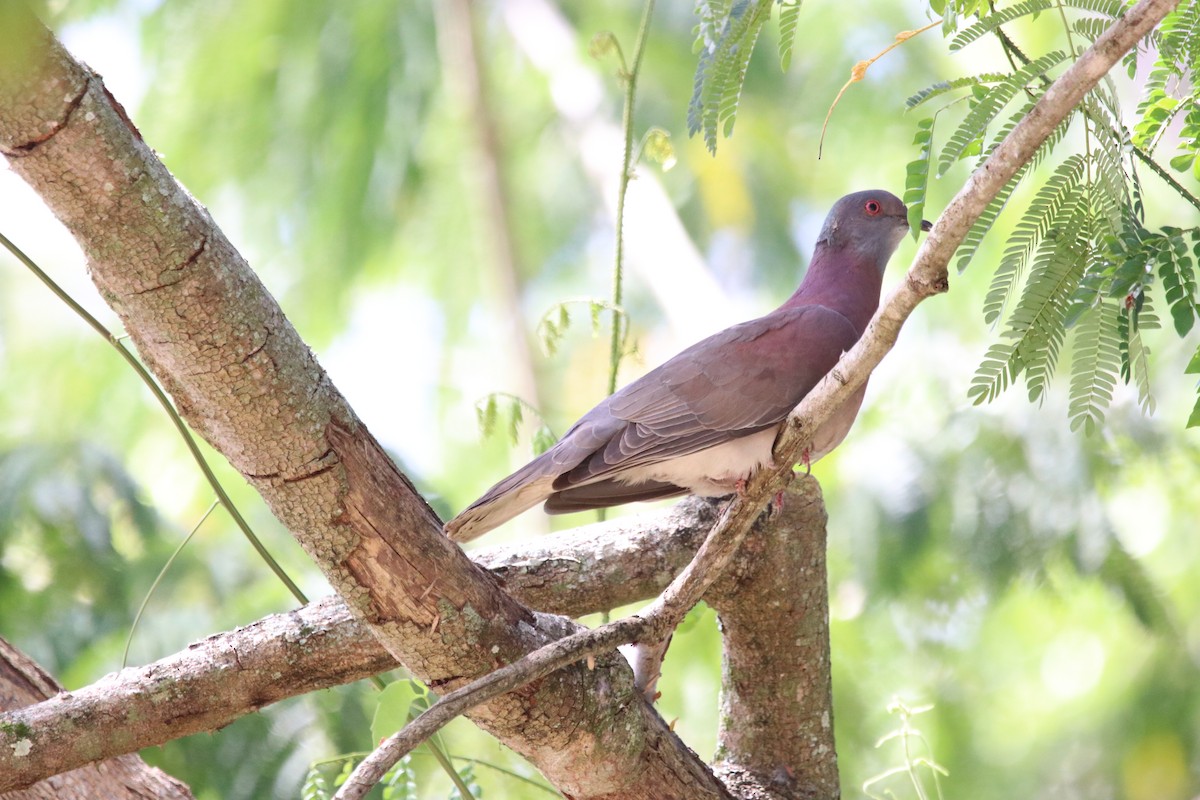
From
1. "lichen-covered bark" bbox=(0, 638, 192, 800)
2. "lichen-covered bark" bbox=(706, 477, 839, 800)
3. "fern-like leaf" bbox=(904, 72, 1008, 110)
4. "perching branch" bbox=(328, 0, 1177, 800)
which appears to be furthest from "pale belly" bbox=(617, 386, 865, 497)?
"lichen-covered bark" bbox=(0, 638, 192, 800)

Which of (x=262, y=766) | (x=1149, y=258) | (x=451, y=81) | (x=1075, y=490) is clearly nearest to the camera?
(x=1149, y=258)

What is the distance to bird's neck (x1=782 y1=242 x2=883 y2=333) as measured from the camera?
139 inches

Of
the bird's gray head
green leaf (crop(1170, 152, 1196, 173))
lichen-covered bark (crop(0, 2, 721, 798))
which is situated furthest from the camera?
the bird's gray head

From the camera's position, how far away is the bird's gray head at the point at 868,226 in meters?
3.68

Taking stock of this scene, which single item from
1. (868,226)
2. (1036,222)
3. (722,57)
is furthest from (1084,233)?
(868,226)

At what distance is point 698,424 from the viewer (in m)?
3.11

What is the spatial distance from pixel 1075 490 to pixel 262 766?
3.54 m

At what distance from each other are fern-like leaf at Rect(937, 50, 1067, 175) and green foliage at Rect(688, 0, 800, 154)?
413 millimetres

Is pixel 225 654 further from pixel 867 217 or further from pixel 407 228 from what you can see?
pixel 407 228

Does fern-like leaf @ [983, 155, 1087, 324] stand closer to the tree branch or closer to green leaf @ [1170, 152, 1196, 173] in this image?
green leaf @ [1170, 152, 1196, 173]

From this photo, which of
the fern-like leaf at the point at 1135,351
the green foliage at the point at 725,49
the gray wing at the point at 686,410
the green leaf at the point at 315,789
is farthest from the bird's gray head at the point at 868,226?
the green leaf at the point at 315,789

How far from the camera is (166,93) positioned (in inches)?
320

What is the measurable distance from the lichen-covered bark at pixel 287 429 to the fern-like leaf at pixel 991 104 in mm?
1223

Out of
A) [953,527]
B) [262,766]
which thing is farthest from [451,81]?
[262,766]
